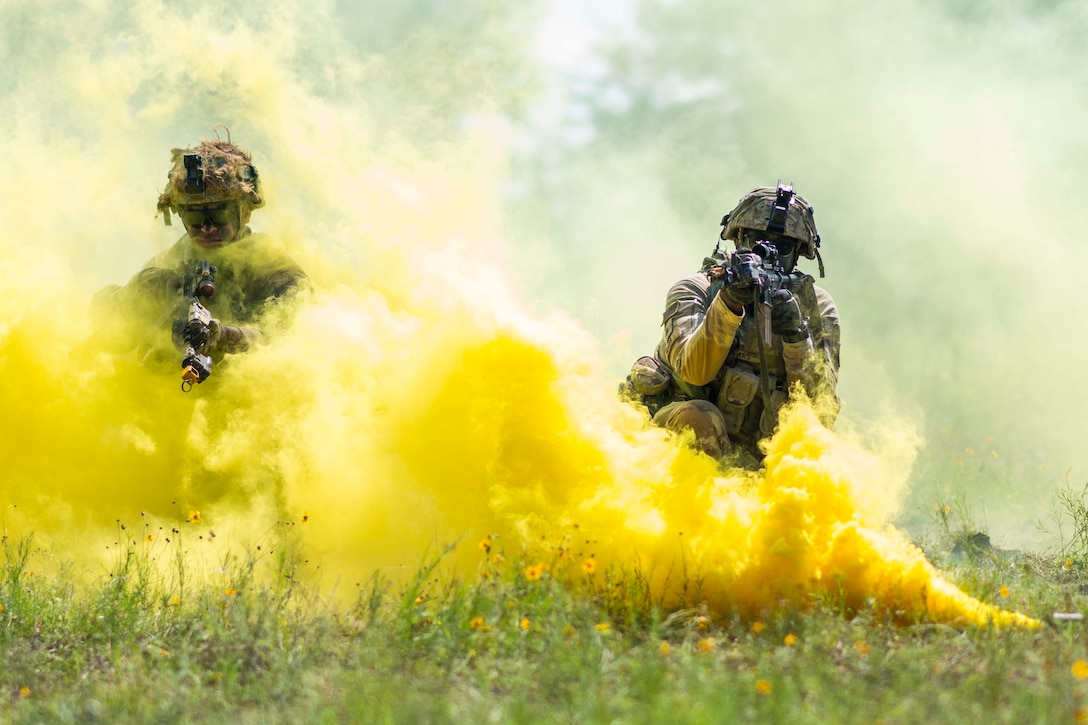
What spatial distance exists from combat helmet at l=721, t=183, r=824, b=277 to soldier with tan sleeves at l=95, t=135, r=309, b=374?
2648 mm

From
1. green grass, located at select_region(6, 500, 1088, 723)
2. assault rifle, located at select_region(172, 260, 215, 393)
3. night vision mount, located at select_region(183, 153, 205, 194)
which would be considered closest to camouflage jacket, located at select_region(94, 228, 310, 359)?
assault rifle, located at select_region(172, 260, 215, 393)

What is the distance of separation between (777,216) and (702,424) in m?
1.29

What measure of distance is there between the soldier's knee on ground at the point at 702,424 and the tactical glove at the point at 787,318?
58 centimetres

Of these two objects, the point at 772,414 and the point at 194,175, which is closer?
the point at 772,414

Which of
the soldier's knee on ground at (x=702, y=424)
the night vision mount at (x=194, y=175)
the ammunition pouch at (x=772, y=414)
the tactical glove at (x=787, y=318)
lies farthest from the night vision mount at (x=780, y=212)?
the night vision mount at (x=194, y=175)

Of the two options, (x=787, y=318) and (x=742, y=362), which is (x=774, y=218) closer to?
(x=787, y=318)

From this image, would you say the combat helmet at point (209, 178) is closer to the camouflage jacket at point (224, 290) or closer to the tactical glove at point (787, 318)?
the camouflage jacket at point (224, 290)

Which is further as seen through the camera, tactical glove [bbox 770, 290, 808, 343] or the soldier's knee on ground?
the soldier's knee on ground

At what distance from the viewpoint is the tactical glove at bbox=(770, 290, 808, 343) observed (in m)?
6.70

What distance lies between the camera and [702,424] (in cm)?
683

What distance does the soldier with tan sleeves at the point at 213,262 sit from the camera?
7422 millimetres

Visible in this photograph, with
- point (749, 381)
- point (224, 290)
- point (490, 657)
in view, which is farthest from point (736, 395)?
point (224, 290)

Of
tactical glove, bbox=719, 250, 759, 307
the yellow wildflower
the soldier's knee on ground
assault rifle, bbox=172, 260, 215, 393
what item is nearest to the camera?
the yellow wildflower

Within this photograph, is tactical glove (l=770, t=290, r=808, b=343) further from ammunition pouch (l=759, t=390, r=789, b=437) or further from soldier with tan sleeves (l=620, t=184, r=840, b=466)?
ammunition pouch (l=759, t=390, r=789, b=437)
